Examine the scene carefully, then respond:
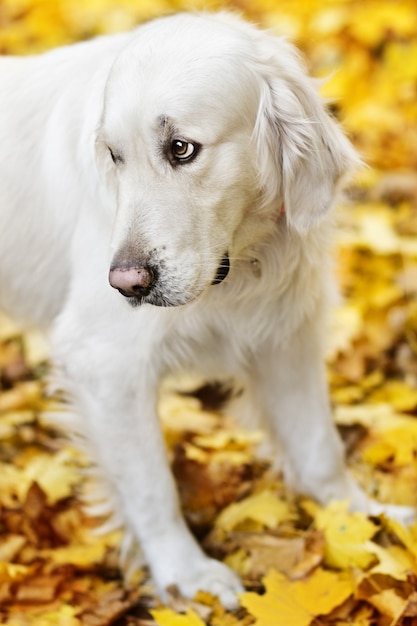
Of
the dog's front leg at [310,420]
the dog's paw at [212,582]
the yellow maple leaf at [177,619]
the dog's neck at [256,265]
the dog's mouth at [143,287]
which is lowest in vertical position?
the yellow maple leaf at [177,619]

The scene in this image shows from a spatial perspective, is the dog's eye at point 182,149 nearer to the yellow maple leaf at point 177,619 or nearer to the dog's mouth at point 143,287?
the dog's mouth at point 143,287

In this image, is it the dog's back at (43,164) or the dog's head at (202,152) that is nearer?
the dog's head at (202,152)

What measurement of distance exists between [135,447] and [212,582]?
502mm

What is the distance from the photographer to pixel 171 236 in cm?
233

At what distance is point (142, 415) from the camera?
2881 millimetres

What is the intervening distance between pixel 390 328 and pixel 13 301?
183 cm

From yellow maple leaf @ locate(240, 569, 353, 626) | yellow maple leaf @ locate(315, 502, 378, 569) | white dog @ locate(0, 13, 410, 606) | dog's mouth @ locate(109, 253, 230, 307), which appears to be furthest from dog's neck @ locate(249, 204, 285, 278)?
yellow maple leaf @ locate(240, 569, 353, 626)

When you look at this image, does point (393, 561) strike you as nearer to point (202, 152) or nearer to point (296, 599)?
point (296, 599)

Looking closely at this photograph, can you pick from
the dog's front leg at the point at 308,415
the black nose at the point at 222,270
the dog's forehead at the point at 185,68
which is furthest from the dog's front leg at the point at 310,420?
the dog's forehead at the point at 185,68

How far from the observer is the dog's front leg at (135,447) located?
9.21ft

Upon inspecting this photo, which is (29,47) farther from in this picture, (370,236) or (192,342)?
(192,342)

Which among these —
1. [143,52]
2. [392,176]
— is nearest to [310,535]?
[143,52]

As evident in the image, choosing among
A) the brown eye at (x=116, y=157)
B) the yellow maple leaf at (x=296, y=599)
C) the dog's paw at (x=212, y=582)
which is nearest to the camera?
the brown eye at (x=116, y=157)

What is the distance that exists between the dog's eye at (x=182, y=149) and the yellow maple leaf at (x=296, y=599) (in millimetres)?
1272
